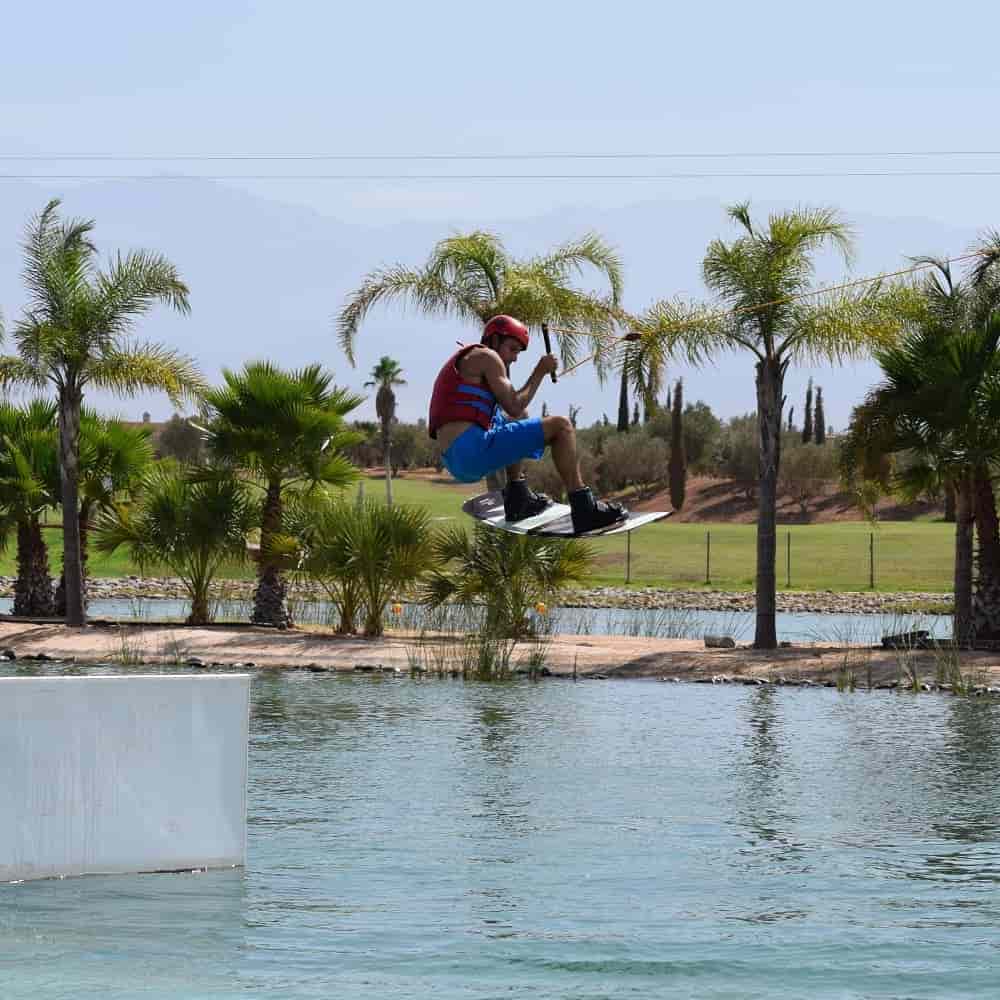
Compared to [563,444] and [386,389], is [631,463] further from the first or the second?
[563,444]

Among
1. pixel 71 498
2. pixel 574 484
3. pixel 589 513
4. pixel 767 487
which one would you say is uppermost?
pixel 767 487

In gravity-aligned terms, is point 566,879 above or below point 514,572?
below

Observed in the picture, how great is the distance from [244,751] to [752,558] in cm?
5915

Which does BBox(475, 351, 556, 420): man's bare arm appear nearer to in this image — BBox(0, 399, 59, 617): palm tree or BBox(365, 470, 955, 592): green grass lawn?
BBox(0, 399, 59, 617): palm tree

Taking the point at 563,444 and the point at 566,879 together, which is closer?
the point at 563,444

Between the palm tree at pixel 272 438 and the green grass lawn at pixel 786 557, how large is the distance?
76.7ft

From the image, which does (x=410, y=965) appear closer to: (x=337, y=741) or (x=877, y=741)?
(x=337, y=741)

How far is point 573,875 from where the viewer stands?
570 inches

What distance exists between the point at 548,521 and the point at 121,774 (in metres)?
3.61

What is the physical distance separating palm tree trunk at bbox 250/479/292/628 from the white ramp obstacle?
24.1 m

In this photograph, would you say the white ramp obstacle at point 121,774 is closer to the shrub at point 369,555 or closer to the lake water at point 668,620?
the shrub at point 369,555

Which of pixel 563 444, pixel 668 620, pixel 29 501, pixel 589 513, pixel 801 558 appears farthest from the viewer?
pixel 801 558

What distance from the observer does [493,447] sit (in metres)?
13.0

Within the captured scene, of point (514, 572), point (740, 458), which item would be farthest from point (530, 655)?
point (740, 458)
